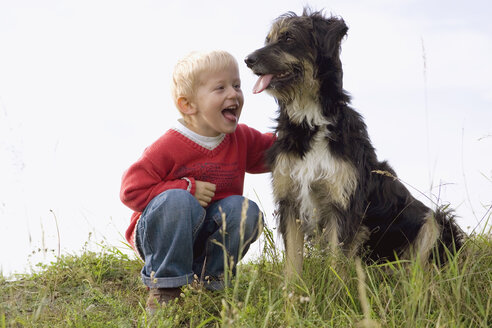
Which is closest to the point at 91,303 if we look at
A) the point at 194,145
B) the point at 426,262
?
the point at 194,145

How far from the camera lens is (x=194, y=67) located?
414 cm

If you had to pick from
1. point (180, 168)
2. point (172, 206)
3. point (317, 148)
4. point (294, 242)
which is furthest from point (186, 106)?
point (294, 242)

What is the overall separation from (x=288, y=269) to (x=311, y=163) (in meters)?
0.85

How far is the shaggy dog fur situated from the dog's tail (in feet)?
1.14

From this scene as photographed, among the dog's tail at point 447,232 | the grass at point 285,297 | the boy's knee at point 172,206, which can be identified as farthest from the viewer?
the dog's tail at point 447,232

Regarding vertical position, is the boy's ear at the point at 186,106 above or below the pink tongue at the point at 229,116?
above

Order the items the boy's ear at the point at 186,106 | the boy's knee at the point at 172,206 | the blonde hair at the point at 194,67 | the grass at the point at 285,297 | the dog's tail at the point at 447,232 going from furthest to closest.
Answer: the dog's tail at the point at 447,232
the boy's ear at the point at 186,106
the blonde hair at the point at 194,67
the boy's knee at the point at 172,206
the grass at the point at 285,297

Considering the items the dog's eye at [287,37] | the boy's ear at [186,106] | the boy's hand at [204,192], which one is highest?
the dog's eye at [287,37]

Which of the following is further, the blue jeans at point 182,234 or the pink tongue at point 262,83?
the pink tongue at point 262,83

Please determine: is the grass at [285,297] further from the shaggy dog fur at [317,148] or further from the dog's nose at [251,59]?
the dog's nose at [251,59]

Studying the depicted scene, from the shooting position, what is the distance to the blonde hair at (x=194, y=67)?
13.6ft

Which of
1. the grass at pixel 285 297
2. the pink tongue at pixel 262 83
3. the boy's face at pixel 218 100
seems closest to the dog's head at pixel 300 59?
the pink tongue at pixel 262 83

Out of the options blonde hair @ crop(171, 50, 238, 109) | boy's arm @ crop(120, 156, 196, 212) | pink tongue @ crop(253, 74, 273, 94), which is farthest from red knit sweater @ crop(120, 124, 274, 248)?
pink tongue @ crop(253, 74, 273, 94)

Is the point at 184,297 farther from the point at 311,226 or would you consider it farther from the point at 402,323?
the point at 402,323
